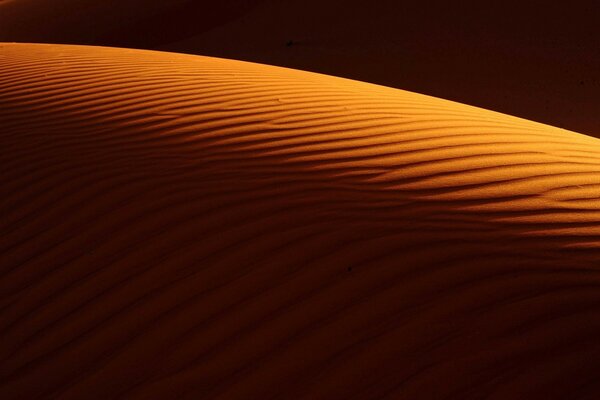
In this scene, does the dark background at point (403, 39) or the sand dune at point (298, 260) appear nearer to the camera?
the sand dune at point (298, 260)

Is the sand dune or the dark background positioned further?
the dark background

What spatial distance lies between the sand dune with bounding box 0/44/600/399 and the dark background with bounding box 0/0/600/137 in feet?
23.5

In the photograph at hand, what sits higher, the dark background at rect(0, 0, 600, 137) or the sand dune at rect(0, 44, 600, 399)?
the dark background at rect(0, 0, 600, 137)

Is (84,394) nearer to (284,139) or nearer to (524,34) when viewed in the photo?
(284,139)

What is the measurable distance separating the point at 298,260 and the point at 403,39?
41.1ft

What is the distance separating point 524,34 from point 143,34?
25.9 feet

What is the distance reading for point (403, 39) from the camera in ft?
49.1

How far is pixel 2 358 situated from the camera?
2.83 meters

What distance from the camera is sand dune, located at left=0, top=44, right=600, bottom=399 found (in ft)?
8.41

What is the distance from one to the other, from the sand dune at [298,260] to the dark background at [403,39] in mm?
7175

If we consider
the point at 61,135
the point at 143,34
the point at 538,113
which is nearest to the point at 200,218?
the point at 61,135

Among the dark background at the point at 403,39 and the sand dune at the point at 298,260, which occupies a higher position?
the dark background at the point at 403,39

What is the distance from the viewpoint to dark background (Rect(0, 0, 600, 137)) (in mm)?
12695

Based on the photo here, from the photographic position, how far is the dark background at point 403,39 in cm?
1270
